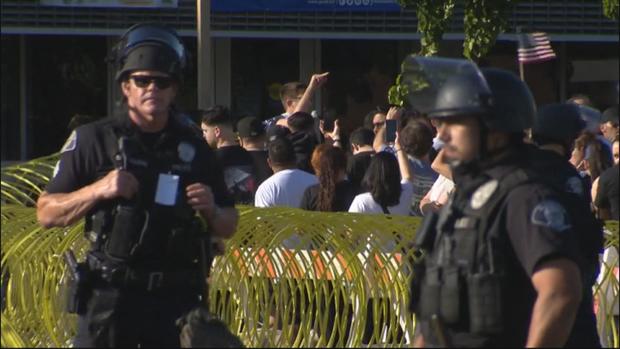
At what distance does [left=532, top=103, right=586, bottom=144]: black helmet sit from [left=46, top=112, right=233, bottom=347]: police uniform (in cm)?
158

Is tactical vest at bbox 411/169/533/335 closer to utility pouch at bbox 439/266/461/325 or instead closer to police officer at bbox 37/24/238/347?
utility pouch at bbox 439/266/461/325


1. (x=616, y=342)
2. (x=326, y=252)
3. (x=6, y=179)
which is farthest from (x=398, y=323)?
(x=6, y=179)

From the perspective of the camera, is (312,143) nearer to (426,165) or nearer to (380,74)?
(426,165)

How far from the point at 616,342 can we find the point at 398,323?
125cm

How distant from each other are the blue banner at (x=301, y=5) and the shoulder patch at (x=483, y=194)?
11636 millimetres

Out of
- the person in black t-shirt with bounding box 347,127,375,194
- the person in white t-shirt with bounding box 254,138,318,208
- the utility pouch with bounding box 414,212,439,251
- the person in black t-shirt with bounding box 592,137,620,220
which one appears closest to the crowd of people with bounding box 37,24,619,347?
the utility pouch with bounding box 414,212,439,251

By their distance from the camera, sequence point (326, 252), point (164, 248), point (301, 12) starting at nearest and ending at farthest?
point (164, 248) → point (326, 252) → point (301, 12)

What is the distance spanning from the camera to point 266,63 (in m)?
18.6

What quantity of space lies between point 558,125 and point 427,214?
155 centimetres

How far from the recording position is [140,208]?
508 cm

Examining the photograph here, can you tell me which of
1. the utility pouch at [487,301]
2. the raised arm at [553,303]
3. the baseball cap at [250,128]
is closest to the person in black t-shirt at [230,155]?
the baseball cap at [250,128]

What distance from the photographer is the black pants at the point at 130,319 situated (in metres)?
5.04

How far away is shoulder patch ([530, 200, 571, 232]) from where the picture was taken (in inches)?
167

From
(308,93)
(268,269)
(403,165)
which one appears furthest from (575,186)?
(308,93)
